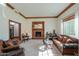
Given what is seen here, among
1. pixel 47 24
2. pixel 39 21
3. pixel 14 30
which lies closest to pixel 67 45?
pixel 47 24

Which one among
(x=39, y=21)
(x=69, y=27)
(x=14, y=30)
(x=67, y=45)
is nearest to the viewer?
(x=67, y=45)

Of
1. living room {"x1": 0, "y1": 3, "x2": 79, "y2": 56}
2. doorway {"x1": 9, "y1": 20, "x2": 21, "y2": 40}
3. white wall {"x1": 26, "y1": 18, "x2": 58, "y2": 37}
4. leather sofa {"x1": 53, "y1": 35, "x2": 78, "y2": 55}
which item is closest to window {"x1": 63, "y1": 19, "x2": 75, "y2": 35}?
living room {"x1": 0, "y1": 3, "x2": 79, "y2": 56}

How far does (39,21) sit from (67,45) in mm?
1437

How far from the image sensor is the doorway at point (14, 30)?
4.33 m

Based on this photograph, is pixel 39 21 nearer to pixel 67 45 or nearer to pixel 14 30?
pixel 14 30

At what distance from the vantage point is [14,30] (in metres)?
4.69

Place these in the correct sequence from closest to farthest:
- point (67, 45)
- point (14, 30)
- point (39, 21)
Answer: point (67, 45), point (39, 21), point (14, 30)

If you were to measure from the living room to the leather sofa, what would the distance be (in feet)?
0.36

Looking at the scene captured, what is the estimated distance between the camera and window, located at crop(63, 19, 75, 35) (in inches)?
190

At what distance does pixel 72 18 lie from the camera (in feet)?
15.5

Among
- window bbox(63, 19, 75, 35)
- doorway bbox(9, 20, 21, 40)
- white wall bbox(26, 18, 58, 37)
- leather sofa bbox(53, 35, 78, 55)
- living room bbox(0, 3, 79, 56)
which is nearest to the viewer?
leather sofa bbox(53, 35, 78, 55)

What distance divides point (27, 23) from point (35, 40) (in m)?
0.77

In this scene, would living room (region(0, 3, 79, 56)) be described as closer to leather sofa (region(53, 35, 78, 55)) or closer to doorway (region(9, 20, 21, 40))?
doorway (region(9, 20, 21, 40))

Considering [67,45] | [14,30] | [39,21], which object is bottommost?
[67,45]
